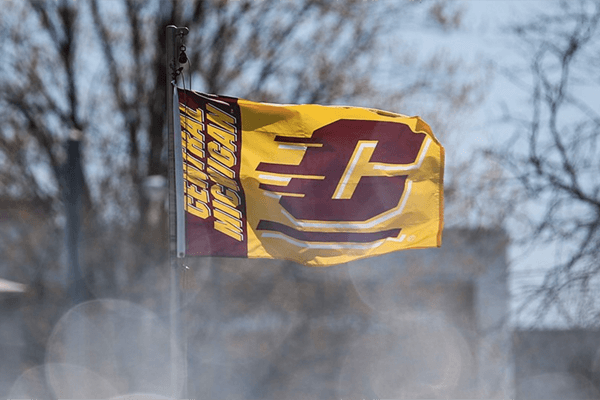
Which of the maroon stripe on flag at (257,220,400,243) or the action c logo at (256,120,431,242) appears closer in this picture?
the maroon stripe on flag at (257,220,400,243)

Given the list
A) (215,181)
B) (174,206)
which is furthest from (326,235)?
(174,206)

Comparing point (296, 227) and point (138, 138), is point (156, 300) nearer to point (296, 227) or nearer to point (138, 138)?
point (138, 138)

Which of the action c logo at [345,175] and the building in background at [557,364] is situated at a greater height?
the action c logo at [345,175]

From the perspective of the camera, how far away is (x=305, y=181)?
23.9 ft

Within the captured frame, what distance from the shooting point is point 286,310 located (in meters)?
13.8

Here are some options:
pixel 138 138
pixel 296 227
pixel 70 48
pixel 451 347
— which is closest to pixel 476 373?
pixel 451 347

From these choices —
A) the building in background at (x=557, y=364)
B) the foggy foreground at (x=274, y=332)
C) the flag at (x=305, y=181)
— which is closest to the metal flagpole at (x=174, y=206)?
the flag at (x=305, y=181)

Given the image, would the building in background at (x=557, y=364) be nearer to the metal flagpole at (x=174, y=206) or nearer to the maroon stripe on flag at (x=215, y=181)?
the maroon stripe on flag at (x=215, y=181)

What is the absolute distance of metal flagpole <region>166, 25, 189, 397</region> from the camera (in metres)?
6.51

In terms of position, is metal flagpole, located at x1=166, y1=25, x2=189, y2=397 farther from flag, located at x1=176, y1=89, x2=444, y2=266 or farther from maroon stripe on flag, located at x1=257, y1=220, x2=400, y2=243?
maroon stripe on flag, located at x1=257, y1=220, x2=400, y2=243

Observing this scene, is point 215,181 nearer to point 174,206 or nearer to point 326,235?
point 174,206

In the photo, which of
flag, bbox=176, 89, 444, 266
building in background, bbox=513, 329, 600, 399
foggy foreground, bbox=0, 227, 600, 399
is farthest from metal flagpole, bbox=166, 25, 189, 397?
building in background, bbox=513, 329, 600, 399

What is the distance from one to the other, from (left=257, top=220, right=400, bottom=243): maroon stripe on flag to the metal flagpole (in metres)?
0.71

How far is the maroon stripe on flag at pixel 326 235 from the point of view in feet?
23.0
